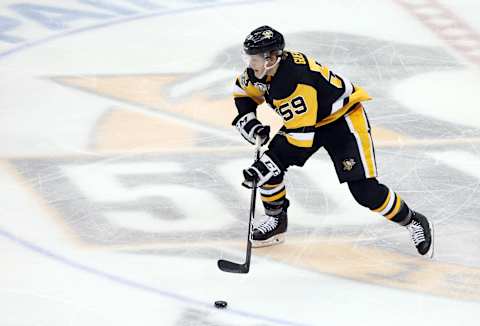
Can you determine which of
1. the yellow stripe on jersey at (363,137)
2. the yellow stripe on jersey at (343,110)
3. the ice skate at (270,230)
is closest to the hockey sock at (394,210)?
the yellow stripe on jersey at (363,137)

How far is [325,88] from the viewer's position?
480cm

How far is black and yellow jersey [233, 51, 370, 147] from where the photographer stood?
4633 millimetres

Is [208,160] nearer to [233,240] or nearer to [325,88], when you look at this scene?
[233,240]

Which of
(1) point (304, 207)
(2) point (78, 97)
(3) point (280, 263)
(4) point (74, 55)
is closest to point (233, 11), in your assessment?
(4) point (74, 55)

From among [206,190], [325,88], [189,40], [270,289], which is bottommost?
[270,289]

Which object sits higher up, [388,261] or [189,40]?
[189,40]

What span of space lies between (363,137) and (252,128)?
1.48 ft

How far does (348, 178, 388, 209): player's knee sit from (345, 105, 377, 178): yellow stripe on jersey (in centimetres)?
4

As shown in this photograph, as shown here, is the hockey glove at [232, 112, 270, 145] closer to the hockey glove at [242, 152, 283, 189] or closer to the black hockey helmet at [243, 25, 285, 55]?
the hockey glove at [242, 152, 283, 189]

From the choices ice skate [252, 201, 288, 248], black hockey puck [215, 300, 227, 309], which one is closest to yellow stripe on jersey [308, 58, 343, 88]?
ice skate [252, 201, 288, 248]

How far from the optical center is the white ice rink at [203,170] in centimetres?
471

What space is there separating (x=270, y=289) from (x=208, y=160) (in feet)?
4.89

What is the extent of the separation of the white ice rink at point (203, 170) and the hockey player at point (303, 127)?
0.83 ft

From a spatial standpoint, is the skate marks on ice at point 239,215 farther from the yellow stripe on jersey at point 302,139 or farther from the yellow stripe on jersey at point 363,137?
the yellow stripe on jersey at point 302,139
